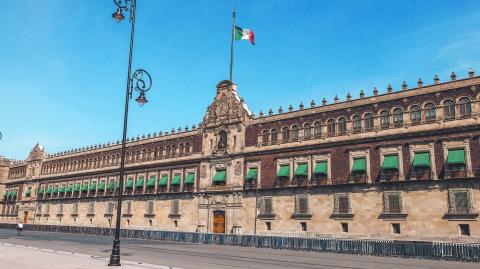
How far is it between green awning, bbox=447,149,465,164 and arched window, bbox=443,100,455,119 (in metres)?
2.71

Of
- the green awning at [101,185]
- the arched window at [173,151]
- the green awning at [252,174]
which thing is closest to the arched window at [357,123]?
the green awning at [252,174]

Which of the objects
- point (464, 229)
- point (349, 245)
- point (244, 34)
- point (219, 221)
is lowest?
point (349, 245)

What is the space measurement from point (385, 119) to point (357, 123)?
8.29 feet

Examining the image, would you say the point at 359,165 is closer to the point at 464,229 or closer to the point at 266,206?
the point at 464,229

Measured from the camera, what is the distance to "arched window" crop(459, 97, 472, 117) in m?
32.2

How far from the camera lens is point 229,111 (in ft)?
156

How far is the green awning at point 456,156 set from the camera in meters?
31.6

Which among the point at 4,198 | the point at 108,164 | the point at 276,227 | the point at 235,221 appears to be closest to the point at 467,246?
the point at 276,227

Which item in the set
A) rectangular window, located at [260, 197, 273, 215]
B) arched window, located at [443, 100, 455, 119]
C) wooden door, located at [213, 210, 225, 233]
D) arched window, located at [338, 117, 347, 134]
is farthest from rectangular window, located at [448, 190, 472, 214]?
wooden door, located at [213, 210, 225, 233]

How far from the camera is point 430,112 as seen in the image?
34.0 meters

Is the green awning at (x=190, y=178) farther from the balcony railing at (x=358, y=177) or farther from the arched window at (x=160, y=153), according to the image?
the balcony railing at (x=358, y=177)

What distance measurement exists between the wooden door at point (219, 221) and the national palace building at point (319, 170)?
16 cm

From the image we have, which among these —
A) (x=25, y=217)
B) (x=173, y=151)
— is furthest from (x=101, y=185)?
(x=25, y=217)

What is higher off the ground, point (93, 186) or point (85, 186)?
point (85, 186)
